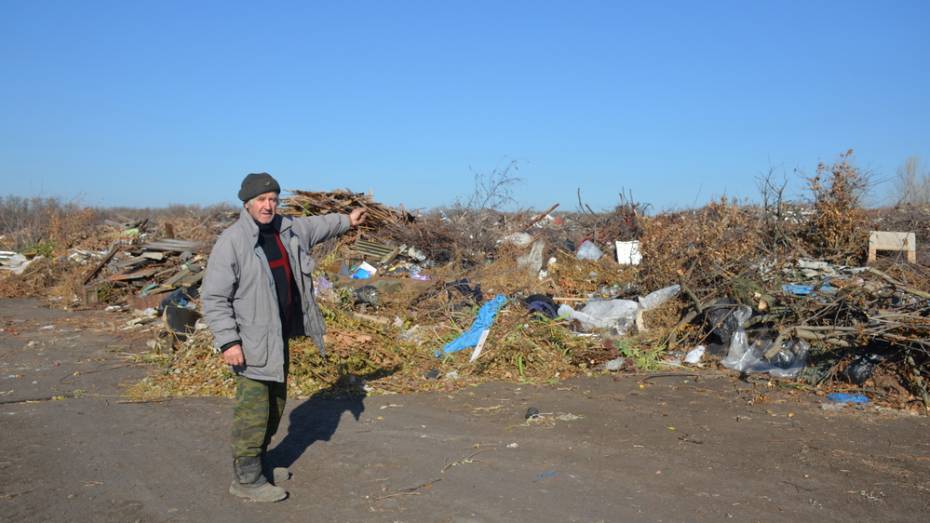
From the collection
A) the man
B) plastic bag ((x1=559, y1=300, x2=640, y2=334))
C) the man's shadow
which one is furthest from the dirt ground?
plastic bag ((x1=559, y1=300, x2=640, y2=334))

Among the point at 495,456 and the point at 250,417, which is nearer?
the point at 250,417

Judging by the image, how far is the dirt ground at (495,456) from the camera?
388cm

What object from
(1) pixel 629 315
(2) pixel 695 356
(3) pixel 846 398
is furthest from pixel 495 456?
(1) pixel 629 315

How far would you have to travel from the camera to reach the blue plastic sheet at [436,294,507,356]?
787cm

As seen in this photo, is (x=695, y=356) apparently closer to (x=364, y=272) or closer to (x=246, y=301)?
(x=246, y=301)

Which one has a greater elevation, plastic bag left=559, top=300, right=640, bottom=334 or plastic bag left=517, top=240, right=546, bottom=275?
plastic bag left=517, top=240, right=546, bottom=275

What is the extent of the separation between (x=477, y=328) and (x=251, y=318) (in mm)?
4368

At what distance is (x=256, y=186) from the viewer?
4000 mm

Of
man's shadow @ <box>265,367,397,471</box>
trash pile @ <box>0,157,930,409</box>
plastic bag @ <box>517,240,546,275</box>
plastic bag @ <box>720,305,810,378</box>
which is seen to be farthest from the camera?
plastic bag @ <box>517,240,546,275</box>

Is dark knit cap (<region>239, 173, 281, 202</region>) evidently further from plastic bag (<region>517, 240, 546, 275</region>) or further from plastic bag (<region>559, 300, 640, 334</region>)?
plastic bag (<region>517, 240, 546, 275</region>)

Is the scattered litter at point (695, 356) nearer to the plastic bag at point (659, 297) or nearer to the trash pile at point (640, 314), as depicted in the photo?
the trash pile at point (640, 314)

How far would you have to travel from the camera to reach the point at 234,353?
385cm

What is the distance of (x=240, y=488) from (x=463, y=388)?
3.09 metres

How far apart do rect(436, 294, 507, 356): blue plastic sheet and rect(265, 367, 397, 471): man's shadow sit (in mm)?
810
